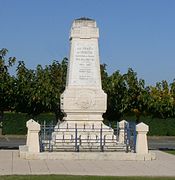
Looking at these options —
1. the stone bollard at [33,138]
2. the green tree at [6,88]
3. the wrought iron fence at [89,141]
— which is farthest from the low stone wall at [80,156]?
the green tree at [6,88]

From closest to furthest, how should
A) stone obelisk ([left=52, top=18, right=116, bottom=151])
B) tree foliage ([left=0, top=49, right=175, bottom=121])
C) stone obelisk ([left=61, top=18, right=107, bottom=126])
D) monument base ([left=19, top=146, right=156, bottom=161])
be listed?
1. monument base ([left=19, top=146, right=156, bottom=161])
2. stone obelisk ([left=52, top=18, right=116, bottom=151])
3. stone obelisk ([left=61, top=18, right=107, bottom=126])
4. tree foliage ([left=0, top=49, right=175, bottom=121])

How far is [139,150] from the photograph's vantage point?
64.6 ft

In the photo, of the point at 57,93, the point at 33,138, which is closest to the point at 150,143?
the point at 57,93

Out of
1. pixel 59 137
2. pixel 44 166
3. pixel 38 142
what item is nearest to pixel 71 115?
pixel 59 137

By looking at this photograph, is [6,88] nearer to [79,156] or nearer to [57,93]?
[57,93]

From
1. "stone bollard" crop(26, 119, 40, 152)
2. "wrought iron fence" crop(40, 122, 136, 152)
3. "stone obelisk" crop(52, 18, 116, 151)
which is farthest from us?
"stone obelisk" crop(52, 18, 116, 151)

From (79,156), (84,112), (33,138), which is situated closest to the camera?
(79,156)

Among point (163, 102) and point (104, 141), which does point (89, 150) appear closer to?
point (104, 141)

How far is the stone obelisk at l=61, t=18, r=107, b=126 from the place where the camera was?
21391mm

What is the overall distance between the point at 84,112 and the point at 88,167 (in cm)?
506

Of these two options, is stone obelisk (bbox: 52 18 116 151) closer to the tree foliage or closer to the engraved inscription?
the engraved inscription

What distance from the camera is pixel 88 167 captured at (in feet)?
54.5

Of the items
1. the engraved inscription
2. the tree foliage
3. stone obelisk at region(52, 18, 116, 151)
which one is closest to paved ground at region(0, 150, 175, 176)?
stone obelisk at region(52, 18, 116, 151)

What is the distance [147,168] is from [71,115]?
5.55 meters
